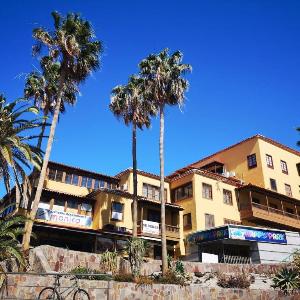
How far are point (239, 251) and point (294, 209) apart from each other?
713 inches

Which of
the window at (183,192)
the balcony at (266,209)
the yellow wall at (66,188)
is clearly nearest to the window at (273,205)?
the balcony at (266,209)

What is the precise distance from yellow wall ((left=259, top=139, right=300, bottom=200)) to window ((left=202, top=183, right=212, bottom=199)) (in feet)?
30.1

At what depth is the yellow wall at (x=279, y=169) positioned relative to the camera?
48878mm

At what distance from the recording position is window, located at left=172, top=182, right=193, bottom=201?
42.2 metres

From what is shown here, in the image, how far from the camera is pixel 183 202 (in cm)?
4253

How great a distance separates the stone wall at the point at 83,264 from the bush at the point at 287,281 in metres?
4.91

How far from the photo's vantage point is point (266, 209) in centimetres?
4531

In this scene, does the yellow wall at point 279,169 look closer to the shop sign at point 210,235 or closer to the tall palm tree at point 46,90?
the shop sign at point 210,235

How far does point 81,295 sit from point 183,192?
2766 cm

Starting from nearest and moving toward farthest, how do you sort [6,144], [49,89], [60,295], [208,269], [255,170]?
[60,295] → [6,144] → [208,269] → [49,89] → [255,170]

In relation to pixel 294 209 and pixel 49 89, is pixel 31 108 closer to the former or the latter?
pixel 49 89

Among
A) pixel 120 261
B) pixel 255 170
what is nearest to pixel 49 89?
pixel 120 261

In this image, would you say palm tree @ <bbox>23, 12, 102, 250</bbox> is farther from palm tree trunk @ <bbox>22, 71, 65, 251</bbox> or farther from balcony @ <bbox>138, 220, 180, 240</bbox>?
balcony @ <bbox>138, 220, 180, 240</bbox>

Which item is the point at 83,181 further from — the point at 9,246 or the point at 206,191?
the point at 9,246
